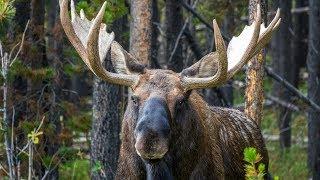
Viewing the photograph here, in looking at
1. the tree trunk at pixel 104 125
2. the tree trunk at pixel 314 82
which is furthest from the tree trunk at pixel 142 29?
the tree trunk at pixel 314 82

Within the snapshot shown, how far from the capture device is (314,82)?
13641mm

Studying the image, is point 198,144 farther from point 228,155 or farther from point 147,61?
point 147,61

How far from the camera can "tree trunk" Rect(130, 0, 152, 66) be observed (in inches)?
368

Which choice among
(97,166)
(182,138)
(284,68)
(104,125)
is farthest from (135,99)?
(284,68)

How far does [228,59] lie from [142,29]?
60.9 inches

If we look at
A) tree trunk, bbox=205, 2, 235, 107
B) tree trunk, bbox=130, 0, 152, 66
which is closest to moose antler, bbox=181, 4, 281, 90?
tree trunk, bbox=130, 0, 152, 66

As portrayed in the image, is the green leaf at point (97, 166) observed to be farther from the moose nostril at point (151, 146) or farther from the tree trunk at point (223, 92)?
the tree trunk at point (223, 92)

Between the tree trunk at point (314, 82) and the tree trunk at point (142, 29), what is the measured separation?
4792 millimetres

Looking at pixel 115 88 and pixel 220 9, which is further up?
pixel 220 9

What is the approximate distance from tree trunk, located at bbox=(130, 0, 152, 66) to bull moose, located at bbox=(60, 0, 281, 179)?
0.88 m

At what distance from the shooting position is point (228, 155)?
8664mm

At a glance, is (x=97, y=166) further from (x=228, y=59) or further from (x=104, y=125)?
(x=228, y=59)

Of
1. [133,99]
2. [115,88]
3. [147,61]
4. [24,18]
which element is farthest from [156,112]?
[24,18]

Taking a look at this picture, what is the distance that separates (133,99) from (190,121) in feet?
1.92
